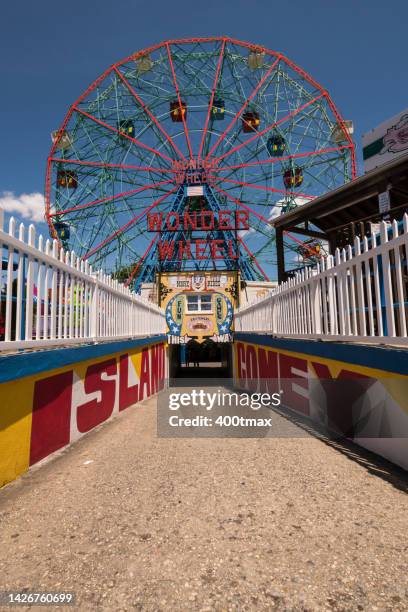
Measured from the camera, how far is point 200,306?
1727cm

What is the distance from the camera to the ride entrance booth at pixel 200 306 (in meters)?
16.4

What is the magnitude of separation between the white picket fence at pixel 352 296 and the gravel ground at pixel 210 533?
4.62ft

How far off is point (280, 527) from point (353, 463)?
1442 mm

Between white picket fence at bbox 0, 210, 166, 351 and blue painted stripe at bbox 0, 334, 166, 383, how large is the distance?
0.10 m

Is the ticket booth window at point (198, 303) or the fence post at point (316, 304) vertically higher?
the ticket booth window at point (198, 303)

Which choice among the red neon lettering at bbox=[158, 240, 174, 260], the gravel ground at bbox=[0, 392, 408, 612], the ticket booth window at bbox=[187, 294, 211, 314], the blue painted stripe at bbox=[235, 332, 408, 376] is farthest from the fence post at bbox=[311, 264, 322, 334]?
the red neon lettering at bbox=[158, 240, 174, 260]

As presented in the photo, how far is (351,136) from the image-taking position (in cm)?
3189

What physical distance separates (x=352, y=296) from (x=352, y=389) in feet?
3.55

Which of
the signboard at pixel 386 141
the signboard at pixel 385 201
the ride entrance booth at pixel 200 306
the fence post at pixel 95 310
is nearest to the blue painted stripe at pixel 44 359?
the fence post at pixel 95 310

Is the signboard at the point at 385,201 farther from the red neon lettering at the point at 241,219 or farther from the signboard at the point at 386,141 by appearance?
the red neon lettering at the point at 241,219

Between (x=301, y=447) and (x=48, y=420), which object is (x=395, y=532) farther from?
(x=48, y=420)

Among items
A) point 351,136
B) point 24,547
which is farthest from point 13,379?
point 351,136

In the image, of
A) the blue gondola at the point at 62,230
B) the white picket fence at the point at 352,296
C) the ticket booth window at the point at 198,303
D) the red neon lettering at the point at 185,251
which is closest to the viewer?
the white picket fence at the point at 352,296

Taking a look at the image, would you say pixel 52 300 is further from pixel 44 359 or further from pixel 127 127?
pixel 127 127
